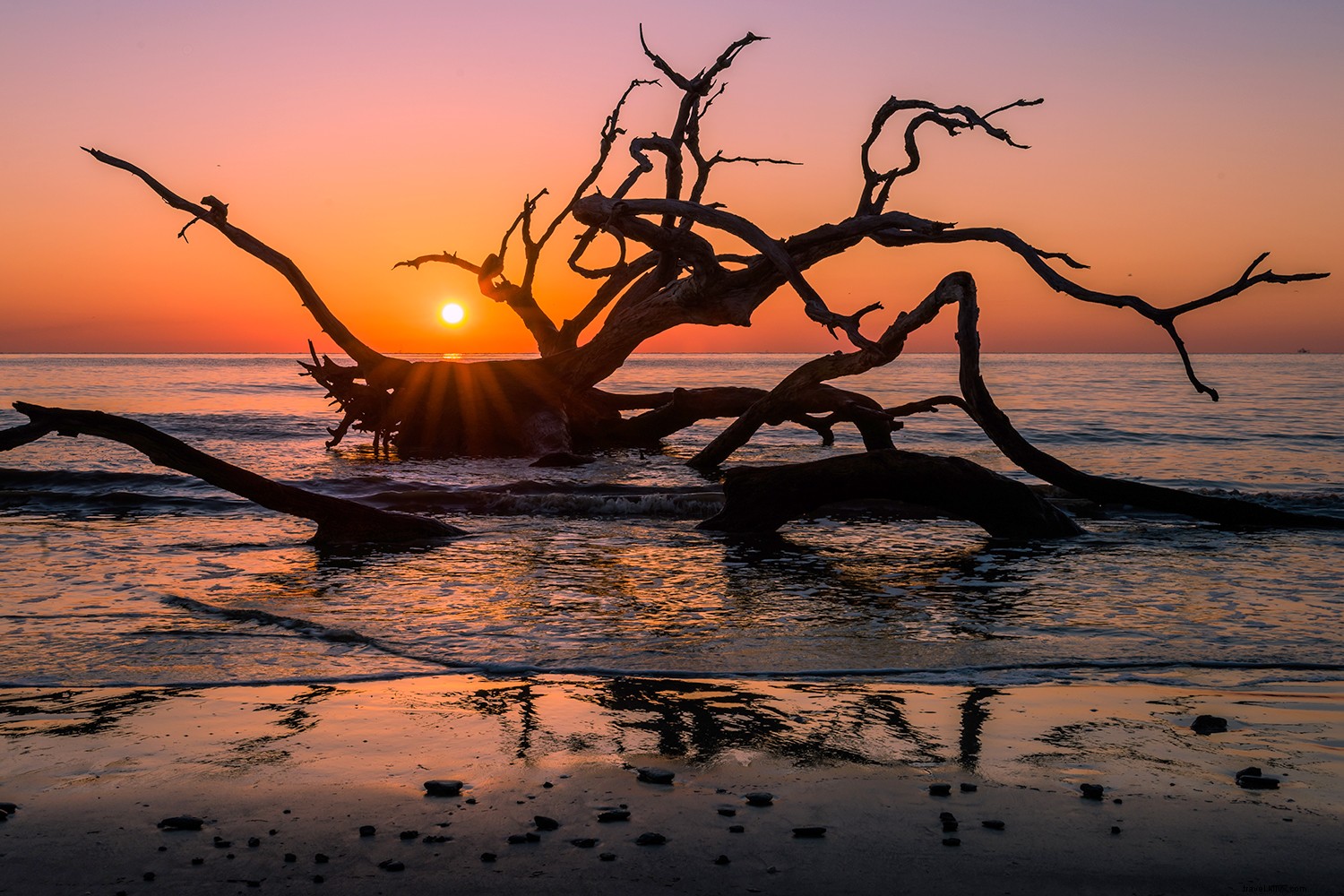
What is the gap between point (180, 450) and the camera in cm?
910

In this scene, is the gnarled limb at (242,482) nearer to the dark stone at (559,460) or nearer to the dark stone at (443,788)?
the dark stone at (443,788)

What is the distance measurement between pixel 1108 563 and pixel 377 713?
666 centimetres

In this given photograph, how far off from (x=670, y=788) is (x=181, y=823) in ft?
5.07

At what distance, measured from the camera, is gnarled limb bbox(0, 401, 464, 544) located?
8422 mm

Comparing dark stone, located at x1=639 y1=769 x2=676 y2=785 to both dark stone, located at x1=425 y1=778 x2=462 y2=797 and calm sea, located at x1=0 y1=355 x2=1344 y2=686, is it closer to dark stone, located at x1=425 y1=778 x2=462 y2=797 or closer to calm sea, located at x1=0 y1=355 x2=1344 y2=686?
dark stone, located at x1=425 y1=778 x2=462 y2=797

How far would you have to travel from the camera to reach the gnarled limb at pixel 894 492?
1016 centimetres

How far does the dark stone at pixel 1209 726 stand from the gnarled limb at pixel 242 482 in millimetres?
7162

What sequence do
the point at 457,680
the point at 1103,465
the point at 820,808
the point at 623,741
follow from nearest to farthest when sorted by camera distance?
1. the point at 820,808
2. the point at 623,741
3. the point at 457,680
4. the point at 1103,465

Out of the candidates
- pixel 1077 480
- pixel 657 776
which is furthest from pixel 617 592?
pixel 1077 480

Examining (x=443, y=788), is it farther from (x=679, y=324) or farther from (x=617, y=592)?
(x=679, y=324)

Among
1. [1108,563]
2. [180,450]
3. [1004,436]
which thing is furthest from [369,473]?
[1108,563]

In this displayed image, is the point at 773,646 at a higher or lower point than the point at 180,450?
lower

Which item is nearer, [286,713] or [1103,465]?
[286,713]

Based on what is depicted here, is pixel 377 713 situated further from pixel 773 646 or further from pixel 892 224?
pixel 892 224
